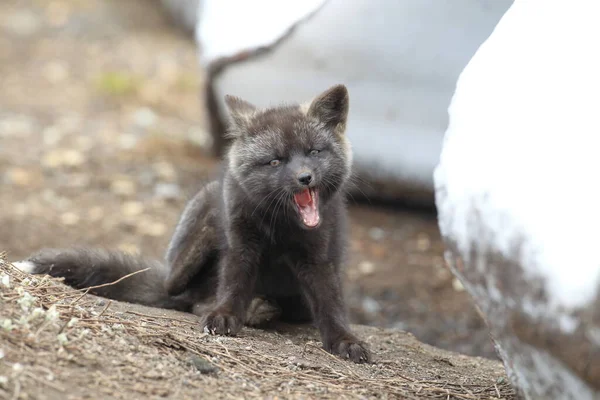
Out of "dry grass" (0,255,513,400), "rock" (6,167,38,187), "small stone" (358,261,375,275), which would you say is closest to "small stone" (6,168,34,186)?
"rock" (6,167,38,187)

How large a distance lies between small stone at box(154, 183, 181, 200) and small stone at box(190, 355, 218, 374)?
5341mm

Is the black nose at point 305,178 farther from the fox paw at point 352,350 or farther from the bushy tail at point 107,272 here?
the bushy tail at point 107,272

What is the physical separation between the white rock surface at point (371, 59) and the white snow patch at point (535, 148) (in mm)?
3318

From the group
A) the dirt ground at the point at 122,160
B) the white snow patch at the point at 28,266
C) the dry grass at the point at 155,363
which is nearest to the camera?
the dry grass at the point at 155,363

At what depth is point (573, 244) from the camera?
2.84 metres

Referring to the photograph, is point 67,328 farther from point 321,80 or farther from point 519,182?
point 321,80

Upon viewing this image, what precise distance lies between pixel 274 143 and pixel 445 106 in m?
3.82

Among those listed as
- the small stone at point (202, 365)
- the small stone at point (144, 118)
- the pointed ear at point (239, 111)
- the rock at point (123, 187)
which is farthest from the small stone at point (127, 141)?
the small stone at point (202, 365)

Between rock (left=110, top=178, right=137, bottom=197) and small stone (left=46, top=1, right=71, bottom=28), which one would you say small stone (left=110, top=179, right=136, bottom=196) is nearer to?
rock (left=110, top=178, right=137, bottom=197)

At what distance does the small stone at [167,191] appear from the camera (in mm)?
8695

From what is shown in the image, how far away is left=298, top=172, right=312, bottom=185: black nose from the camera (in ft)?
13.9

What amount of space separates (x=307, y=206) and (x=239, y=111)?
77 cm

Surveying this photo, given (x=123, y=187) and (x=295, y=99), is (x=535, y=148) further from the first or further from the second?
(x=123, y=187)

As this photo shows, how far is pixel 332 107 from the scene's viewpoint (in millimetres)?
4719
